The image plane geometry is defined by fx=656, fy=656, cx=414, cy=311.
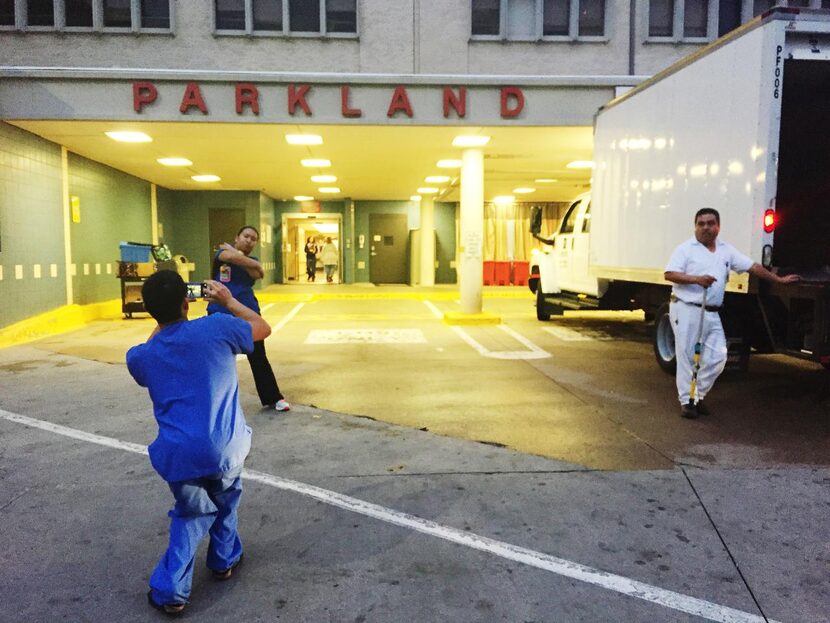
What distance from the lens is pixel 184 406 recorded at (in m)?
2.79

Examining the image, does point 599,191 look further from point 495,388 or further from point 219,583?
point 219,583

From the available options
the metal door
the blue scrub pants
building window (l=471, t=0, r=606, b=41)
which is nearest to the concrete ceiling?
building window (l=471, t=0, r=606, b=41)

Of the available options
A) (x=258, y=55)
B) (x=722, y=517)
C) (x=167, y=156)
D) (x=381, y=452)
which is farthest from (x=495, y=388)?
(x=167, y=156)

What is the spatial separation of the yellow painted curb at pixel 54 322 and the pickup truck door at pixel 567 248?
9782mm

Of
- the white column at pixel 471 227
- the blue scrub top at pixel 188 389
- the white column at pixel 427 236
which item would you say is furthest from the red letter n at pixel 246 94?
the white column at pixel 427 236

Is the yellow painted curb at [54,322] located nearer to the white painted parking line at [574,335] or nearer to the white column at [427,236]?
the white painted parking line at [574,335]

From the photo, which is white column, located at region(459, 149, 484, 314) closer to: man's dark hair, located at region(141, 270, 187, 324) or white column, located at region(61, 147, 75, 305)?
white column, located at region(61, 147, 75, 305)

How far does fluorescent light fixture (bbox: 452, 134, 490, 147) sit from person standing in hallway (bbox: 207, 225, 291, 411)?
7638 millimetres

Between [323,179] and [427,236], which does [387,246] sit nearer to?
[427,236]

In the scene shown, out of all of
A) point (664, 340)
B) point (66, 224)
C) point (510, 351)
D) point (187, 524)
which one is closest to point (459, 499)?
point (187, 524)

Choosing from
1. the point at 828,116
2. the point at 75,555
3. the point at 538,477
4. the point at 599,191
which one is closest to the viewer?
the point at 75,555

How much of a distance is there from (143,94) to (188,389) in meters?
9.97

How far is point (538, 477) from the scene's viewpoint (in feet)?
14.6

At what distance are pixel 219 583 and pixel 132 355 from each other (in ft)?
3.81
